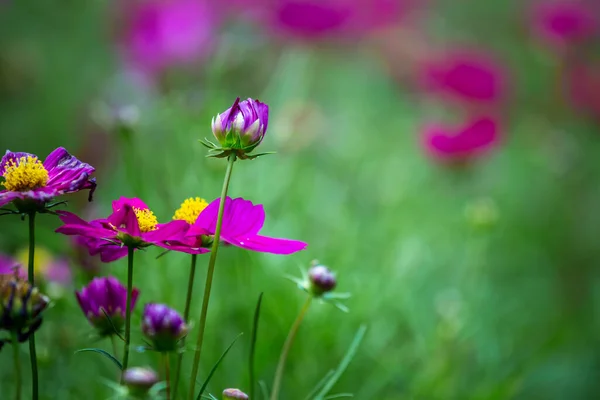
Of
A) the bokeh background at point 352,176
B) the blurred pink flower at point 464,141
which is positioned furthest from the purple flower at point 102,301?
the blurred pink flower at point 464,141

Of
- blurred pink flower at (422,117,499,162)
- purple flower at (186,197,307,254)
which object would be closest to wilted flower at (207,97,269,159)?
purple flower at (186,197,307,254)

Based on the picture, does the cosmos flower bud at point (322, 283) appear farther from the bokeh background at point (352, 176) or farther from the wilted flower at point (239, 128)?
the bokeh background at point (352, 176)

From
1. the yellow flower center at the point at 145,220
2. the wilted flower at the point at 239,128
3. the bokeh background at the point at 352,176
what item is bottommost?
the bokeh background at the point at 352,176

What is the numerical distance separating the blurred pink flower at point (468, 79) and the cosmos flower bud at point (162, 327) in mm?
928

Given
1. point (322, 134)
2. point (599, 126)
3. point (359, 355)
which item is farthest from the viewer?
point (322, 134)

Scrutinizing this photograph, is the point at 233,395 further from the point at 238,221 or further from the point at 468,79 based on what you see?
the point at 468,79

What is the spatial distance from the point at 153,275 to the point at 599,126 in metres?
0.82

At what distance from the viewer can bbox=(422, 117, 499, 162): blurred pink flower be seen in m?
0.96

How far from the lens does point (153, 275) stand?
0.76 meters

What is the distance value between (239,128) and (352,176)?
90 cm

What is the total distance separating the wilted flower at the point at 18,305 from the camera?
28 cm

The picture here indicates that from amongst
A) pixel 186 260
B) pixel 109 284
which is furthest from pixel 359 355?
pixel 109 284

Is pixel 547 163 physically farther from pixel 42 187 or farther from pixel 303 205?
pixel 42 187

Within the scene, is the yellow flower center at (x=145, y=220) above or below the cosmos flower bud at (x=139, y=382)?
above
